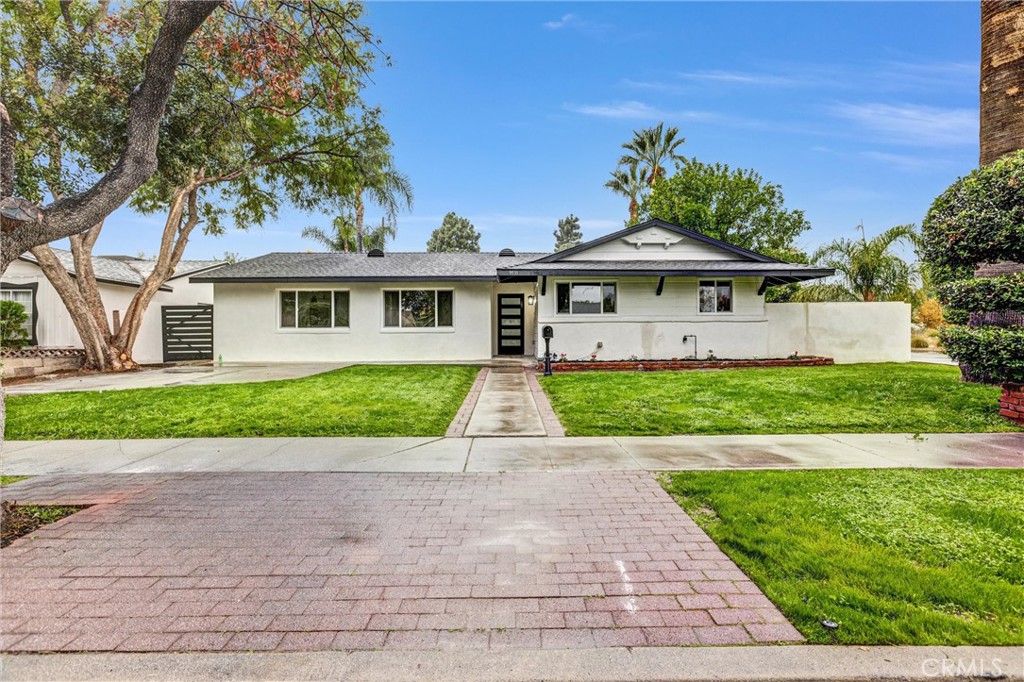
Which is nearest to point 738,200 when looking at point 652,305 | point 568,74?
point 568,74

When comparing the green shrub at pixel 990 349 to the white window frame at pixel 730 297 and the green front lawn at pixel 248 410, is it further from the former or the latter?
the white window frame at pixel 730 297

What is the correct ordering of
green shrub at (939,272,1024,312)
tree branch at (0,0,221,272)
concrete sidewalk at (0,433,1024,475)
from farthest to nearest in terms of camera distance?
green shrub at (939,272,1024,312), concrete sidewalk at (0,433,1024,475), tree branch at (0,0,221,272)

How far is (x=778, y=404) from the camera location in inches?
326

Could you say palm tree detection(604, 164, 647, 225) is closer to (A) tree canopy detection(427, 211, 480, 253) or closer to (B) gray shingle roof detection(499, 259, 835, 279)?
(B) gray shingle roof detection(499, 259, 835, 279)

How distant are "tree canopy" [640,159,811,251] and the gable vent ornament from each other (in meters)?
10.7

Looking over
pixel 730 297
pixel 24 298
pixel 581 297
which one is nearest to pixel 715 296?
pixel 730 297

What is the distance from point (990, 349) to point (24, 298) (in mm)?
25560

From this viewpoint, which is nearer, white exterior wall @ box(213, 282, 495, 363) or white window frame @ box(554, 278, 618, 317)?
white window frame @ box(554, 278, 618, 317)

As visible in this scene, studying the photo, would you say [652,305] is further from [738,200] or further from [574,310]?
[738,200]

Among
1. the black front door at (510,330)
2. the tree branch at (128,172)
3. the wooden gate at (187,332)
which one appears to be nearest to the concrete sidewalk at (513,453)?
the tree branch at (128,172)

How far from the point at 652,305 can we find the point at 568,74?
958cm

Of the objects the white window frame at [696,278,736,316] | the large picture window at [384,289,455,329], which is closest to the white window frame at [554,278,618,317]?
the white window frame at [696,278,736,316]

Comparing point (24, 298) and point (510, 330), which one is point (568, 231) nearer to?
point (510, 330)

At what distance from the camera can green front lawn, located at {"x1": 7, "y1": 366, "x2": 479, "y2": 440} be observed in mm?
6875
